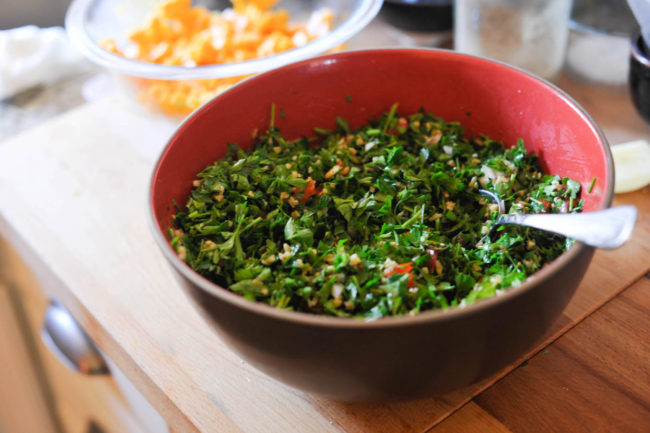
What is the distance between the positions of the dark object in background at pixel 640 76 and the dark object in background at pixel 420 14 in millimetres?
595

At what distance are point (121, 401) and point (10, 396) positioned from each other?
0.69 m

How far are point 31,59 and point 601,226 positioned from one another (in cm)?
185

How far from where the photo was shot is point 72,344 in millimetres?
1503

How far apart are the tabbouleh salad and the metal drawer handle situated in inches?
25.4

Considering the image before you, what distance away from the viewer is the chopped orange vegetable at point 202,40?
5.15 feet

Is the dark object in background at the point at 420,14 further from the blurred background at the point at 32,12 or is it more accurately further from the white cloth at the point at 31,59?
the blurred background at the point at 32,12

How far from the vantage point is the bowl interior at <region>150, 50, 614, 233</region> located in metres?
1.05

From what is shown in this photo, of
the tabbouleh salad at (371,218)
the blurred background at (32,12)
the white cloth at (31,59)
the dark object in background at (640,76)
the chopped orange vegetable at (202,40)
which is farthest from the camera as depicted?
the blurred background at (32,12)

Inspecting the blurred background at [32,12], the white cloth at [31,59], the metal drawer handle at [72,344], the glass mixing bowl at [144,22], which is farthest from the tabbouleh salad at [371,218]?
the blurred background at [32,12]

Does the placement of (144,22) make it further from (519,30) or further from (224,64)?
(519,30)

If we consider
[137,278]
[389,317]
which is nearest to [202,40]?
[137,278]

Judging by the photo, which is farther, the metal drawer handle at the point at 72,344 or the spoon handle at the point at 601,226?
the metal drawer handle at the point at 72,344

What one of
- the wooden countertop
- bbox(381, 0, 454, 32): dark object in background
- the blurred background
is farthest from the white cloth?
bbox(381, 0, 454, 32): dark object in background

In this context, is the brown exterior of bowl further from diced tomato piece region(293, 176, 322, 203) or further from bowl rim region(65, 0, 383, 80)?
bowl rim region(65, 0, 383, 80)
